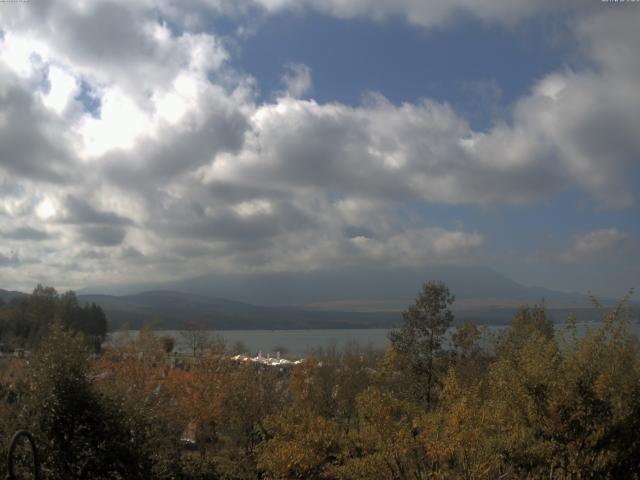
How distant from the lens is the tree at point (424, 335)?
34438 mm

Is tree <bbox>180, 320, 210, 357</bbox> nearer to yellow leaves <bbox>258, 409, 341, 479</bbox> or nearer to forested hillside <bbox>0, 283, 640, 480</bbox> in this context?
yellow leaves <bbox>258, 409, 341, 479</bbox>

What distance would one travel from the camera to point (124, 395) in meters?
17.2

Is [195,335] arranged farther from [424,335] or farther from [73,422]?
[73,422]

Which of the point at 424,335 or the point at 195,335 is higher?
the point at 424,335

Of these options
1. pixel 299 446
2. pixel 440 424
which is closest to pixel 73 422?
pixel 299 446

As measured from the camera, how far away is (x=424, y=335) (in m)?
35.1

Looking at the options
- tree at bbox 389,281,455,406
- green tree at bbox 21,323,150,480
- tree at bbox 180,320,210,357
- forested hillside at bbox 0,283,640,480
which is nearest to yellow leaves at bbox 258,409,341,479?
forested hillside at bbox 0,283,640,480

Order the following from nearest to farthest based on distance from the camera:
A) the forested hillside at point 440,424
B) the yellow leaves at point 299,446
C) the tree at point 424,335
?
1. the forested hillside at point 440,424
2. the yellow leaves at point 299,446
3. the tree at point 424,335

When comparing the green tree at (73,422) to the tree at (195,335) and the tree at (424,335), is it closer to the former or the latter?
the tree at (424,335)

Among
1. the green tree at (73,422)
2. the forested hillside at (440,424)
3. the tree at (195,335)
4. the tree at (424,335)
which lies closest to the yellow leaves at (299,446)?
the forested hillside at (440,424)

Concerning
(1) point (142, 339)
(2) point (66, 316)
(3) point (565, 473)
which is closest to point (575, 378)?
(3) point (565, 473)

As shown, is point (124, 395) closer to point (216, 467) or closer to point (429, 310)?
point (216, 467)

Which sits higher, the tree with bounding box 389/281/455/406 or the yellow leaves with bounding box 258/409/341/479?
the tree with bounding box 389/281/455/406

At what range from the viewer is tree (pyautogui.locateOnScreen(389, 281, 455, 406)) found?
1356 inches
